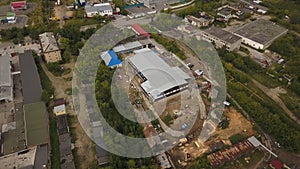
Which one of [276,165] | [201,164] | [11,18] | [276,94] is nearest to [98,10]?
[11,18]

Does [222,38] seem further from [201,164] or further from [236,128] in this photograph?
[201,164]

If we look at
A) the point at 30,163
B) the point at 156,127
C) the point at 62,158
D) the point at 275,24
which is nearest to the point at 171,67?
the point at 156,127

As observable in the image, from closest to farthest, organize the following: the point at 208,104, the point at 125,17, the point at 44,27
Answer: the point at 208,104
the point at 44,27
the point at 125,17

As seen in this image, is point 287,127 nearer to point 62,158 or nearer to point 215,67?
point 215,67

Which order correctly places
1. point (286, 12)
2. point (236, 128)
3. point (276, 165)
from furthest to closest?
point (286, 12) < point (236, 128) < point (276, 165)

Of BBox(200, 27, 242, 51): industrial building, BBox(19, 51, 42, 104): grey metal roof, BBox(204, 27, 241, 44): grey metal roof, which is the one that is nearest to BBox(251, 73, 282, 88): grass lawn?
BBox(200, 27, 242, 51): industrial building

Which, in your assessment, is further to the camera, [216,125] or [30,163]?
[216,125]

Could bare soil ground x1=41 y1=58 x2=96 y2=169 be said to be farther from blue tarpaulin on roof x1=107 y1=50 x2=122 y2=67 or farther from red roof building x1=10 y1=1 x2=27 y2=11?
red roof building x1=10 y1=1 x2=27 y2=11
